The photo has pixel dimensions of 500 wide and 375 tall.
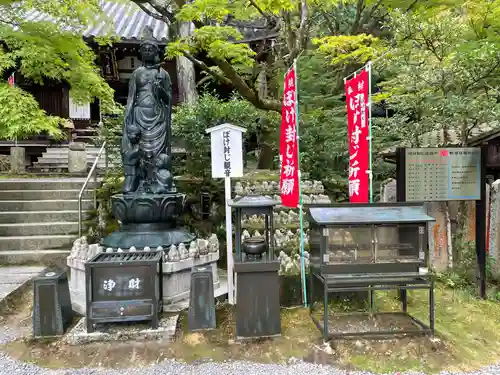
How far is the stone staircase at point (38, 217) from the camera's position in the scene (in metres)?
8.55

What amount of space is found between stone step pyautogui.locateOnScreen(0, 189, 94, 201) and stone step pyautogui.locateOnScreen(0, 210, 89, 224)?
2.19ft

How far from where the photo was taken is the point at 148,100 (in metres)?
6.74

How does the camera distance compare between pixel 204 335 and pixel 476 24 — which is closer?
pixel 204 335

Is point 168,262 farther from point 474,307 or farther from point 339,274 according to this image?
point 474,307

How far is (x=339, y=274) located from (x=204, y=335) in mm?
2037

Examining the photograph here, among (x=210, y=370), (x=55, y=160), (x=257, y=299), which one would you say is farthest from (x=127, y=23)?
(x=210, y=370)

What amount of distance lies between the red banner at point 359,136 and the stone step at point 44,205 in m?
7.25

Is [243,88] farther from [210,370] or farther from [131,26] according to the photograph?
[131,26]

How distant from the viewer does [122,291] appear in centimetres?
494

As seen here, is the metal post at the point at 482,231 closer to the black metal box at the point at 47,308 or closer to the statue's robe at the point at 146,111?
the statue's robe at the point at 146,111

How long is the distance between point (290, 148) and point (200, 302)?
9.15 ft

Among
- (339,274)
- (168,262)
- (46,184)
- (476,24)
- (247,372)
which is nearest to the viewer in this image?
(247,372)

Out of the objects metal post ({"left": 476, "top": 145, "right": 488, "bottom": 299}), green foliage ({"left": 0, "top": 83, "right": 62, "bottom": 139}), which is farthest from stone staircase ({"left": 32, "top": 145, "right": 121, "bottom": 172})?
metal post ({"left": 476, "top": 145, "right": 488, "bottom": 299})

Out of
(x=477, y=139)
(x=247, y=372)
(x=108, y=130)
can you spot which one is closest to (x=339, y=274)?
(x=247, y=372)
